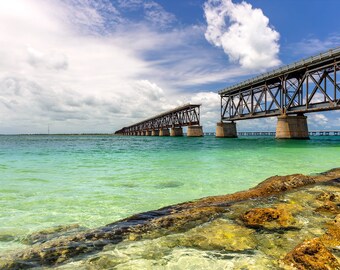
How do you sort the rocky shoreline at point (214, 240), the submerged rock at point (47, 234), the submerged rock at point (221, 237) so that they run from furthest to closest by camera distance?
the submerged rock at point (47, 234)
the submerged rock at point (221, 237)
the rocky shoreline at point (214, 240)

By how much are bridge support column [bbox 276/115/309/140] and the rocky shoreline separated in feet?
188

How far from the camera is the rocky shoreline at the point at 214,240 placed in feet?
12.5

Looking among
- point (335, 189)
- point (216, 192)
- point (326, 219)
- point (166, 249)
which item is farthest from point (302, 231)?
point (216, 192)

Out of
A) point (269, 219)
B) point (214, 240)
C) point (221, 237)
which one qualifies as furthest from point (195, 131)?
point (214, 240)

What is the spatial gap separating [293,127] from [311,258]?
201 ft

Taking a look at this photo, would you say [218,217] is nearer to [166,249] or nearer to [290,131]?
[166,249]

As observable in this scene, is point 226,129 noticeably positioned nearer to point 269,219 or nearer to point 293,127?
point 293,127

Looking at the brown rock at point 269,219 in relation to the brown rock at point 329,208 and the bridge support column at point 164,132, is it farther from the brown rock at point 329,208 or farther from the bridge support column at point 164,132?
the bridge support column at point 164,132

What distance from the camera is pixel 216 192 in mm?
10828

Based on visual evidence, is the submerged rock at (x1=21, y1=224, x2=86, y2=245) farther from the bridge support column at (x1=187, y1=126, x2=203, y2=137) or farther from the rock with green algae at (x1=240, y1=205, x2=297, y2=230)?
the bridge support column at (x1=187, y1=126, x2=203, y2=137)

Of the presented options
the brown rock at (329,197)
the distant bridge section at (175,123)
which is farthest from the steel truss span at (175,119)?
the brown rock at (329,197)

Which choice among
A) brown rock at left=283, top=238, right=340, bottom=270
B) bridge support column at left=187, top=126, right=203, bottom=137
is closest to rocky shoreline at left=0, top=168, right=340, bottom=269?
brown rock at left=283, top=238, right=340, bottom=270

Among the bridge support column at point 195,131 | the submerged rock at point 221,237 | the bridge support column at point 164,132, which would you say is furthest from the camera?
the bridge support column at point 164,132

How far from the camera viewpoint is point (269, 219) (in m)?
5.23
